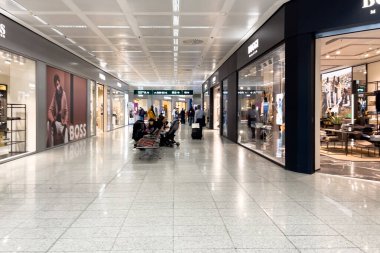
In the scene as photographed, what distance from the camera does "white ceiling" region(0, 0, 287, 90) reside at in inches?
284

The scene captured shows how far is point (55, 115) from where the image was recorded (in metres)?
11.8

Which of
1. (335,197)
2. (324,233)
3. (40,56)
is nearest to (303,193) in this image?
(335,197)

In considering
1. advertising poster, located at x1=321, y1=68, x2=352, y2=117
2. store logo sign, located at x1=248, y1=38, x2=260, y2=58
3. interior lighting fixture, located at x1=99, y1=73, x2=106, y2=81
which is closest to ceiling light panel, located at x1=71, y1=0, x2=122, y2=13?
store logo sign, located at x1=248, y1=38, x2=260, y2=58

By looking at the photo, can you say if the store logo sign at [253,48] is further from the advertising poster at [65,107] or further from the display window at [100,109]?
the display window at [100,109]

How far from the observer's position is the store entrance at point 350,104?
7855mm

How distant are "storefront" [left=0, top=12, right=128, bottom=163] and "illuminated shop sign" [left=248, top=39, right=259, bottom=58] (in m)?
6.22

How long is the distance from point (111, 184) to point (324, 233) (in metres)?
3.61

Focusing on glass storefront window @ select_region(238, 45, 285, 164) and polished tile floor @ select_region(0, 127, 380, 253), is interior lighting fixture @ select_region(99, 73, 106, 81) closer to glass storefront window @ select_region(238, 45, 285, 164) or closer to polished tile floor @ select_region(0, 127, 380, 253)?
glass storefront window @ select_region(238, 45, 285, 164)

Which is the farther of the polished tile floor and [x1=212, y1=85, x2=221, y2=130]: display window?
[x1=212, y1=85, x2=221, y2=130]: display window

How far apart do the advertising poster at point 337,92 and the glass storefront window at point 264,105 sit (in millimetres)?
5947

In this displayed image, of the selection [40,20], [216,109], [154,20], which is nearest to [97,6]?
[154,20]

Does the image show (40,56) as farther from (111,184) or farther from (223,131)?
(223,131)

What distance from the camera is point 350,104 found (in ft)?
49.9

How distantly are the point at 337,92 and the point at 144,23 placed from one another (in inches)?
445
